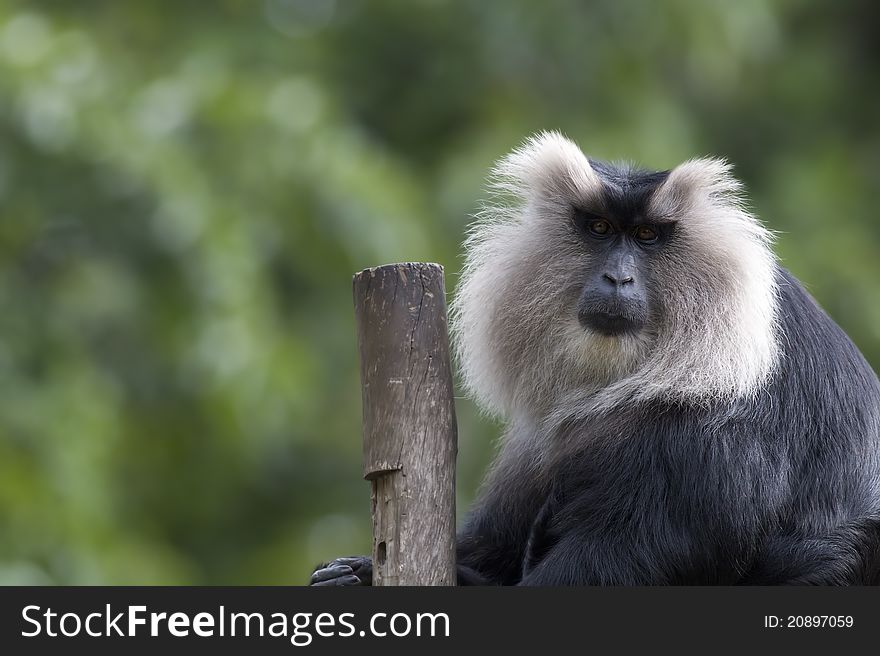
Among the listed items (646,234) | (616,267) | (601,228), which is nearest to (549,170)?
(601,228)

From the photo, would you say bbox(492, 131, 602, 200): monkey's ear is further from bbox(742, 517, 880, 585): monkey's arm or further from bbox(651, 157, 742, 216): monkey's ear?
bbox(742, 517, 880, 585): monkey's arm

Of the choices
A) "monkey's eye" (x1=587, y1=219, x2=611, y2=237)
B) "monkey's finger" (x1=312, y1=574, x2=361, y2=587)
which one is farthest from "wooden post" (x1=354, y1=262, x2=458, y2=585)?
"monkey's eye" (x1=587, y1=219, x2=611, y2=237)

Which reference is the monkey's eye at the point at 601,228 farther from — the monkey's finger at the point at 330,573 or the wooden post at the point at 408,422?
the monkey's finger at the point at 330,573


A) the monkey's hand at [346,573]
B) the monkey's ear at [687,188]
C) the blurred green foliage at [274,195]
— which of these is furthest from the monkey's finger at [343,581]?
the blurred green foliage at [274,195]

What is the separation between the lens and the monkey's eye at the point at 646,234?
611 cm

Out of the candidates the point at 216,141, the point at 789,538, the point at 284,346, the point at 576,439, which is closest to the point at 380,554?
the point at 576,439

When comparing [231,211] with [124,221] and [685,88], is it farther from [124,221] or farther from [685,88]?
[685,88]

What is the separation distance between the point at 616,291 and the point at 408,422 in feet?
3.16

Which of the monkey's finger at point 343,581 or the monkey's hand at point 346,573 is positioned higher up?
the monkey's hand at point 346,573

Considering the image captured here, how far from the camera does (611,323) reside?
587 centimetres

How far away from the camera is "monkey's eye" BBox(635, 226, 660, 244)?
611 cm

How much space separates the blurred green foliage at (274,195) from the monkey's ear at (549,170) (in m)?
4.19

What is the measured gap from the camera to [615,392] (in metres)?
5.92

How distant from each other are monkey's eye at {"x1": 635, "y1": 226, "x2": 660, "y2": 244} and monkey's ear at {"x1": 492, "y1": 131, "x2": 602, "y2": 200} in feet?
0.80
